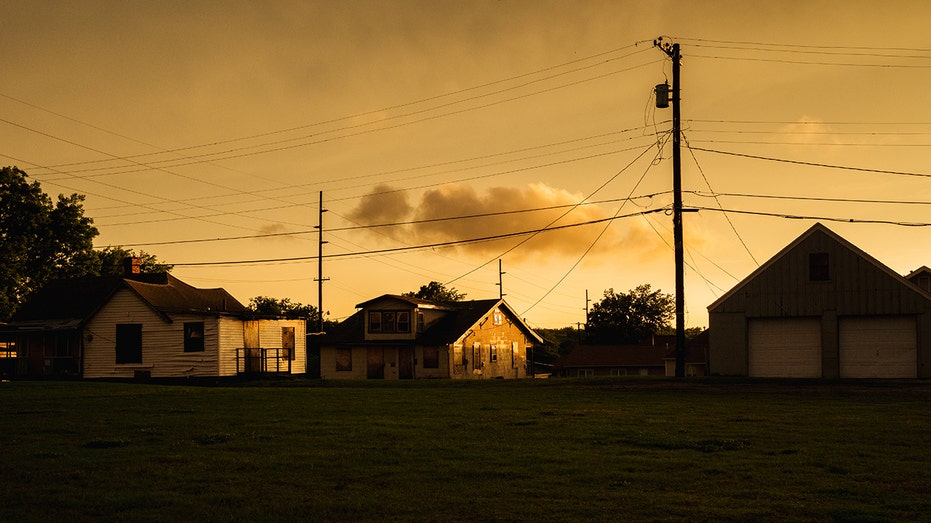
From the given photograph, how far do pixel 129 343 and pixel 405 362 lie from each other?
68.7 feet

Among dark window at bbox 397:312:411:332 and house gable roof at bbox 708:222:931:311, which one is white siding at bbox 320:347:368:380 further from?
house gable roof at bbox 708:222:931:311

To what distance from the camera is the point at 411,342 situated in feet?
220

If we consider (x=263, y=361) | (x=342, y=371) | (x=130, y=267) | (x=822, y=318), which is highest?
(x=130, y=267)

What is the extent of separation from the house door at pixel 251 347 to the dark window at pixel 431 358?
44.0 feet

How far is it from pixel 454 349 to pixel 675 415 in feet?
143

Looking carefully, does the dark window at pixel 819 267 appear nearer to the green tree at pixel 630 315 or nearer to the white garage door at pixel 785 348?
the white garage door at pixel 785 348

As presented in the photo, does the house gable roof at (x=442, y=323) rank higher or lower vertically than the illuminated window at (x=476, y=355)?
higher

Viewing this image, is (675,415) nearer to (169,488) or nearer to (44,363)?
(169,488)

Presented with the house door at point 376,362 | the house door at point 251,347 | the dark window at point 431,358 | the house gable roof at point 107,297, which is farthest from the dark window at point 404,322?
the house gable roof at point 107,297

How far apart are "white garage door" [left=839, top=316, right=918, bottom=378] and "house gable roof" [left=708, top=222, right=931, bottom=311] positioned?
6.73 ft

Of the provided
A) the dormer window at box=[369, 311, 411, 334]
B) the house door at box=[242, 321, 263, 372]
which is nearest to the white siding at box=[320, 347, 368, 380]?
the dormer window at box=[369, 311, 411, 334]

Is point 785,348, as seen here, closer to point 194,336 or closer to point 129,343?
point 194,336

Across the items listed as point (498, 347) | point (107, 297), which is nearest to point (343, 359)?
point (498, 347)

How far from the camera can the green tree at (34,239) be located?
227ft
